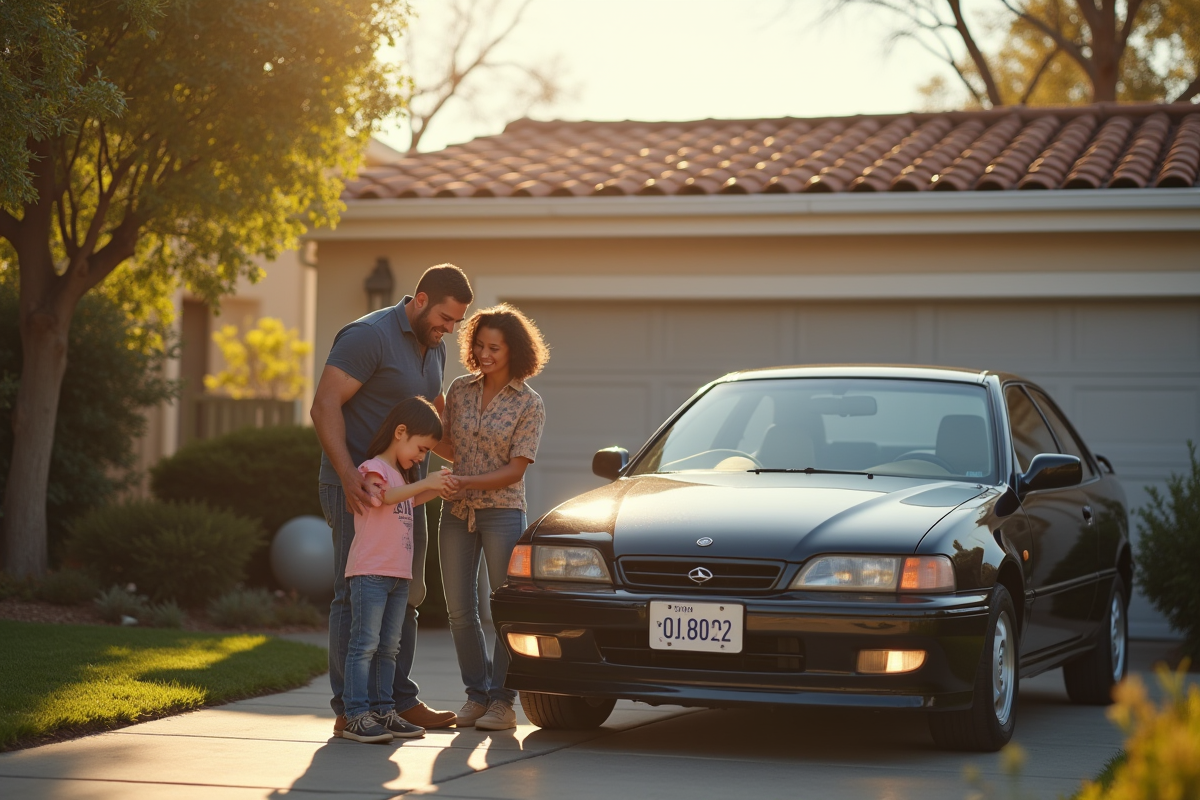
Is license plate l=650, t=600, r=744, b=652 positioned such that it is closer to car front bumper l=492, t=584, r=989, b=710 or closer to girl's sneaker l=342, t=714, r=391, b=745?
car front bumper l=492, t=584, r=989, b=710

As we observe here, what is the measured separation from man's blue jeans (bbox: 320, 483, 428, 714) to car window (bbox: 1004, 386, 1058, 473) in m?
2.62

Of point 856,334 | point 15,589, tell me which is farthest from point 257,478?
point 856,334

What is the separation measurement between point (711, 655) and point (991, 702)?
3.54ft

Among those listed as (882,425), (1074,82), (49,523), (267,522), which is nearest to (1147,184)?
(882,425)

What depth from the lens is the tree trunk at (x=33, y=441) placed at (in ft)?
34.5

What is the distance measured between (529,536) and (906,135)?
30.1 feet

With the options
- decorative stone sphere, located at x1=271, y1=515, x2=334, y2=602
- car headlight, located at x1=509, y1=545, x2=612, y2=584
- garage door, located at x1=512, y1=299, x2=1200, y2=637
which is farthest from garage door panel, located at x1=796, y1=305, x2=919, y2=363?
car headlight, located at x1=509, y1=545, x2=612, y2=584

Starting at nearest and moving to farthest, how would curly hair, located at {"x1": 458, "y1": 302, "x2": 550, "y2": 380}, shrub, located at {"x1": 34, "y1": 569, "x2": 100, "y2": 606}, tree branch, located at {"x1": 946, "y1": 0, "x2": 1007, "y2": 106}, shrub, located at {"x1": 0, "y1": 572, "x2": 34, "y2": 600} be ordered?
curly hair, located at {"x1": 458, "y1": 302, "x2": 550, "y2": 380} < shrub, located at {"x1": 0, "y1": 572, "x2": 34, "y2": 600} < shrub, located at {"x1": 34, "y1": 569, "x2": 100, "y2": 606} < tree branch, located at {"x1": 946, "y1": 0, "x2": 1007, "y2": 106}

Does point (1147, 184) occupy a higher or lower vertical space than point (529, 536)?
higher

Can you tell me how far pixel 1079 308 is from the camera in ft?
37.6

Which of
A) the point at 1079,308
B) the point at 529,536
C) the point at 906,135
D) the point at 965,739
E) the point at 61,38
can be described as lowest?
the point at 965,739

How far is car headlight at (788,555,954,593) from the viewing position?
17.5 ft

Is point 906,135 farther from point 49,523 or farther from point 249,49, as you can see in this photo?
point 49,523

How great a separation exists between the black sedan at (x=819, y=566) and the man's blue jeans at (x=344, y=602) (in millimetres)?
570
